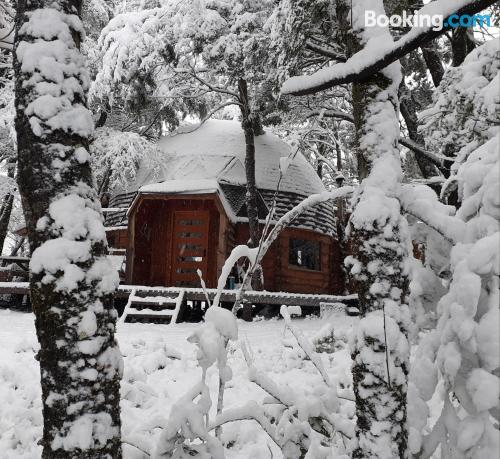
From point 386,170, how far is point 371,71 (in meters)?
0.58

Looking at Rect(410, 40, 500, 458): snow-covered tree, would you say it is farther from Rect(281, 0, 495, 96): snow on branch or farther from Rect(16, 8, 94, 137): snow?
Rect(16, 8, 94, 137): snow

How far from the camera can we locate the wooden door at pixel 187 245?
15.3 m

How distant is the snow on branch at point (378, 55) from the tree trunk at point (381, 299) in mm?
245

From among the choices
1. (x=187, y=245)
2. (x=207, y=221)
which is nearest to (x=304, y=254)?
(x=207, y=221)

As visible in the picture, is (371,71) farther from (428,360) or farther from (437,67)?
(437,67)

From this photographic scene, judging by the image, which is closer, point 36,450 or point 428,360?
point 428,360

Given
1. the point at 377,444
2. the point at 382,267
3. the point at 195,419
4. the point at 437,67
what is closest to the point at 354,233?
the point at 382,267

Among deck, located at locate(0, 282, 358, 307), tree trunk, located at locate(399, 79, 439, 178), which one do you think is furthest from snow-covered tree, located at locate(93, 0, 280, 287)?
tree trunk, located at locate(399, 79, 439, 178)

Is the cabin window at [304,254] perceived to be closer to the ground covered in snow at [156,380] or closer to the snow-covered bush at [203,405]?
the ground covered in snow at [156,380]

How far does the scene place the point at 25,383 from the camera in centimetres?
608

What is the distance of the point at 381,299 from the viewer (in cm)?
248

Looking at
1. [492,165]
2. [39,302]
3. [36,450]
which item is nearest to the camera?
[492,165]

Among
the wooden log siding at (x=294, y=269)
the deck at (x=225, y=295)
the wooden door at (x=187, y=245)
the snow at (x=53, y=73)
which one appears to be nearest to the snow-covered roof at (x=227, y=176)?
the wooden log siding at (x=294, y=269)

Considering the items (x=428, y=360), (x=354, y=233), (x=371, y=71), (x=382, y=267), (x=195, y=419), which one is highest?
(x=371, y=71)
